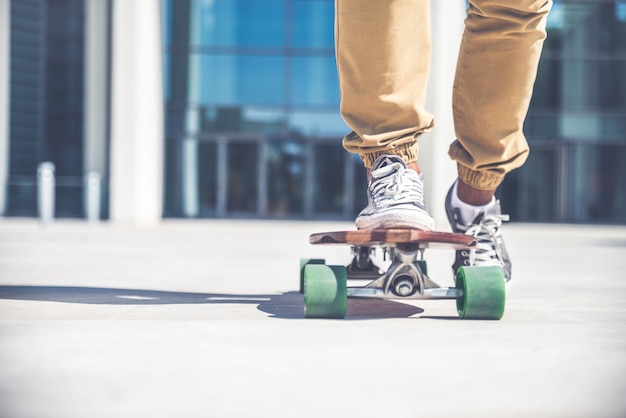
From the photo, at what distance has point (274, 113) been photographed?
19844 millimetres

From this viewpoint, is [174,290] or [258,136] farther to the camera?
[258,136]

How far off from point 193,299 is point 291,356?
1.35m

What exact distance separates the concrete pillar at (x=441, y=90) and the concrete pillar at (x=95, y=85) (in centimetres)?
713

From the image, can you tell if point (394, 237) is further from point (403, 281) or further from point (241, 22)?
point (241, 22)

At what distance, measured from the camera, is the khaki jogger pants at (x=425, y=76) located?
276cm

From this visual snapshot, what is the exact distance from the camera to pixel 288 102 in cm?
1986

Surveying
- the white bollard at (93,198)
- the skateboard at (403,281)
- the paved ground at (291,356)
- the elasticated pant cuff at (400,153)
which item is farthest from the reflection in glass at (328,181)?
the skateboard at (403,281)

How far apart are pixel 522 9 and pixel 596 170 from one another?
18315 mm

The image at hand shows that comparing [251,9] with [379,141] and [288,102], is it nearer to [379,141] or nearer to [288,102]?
[288,102]

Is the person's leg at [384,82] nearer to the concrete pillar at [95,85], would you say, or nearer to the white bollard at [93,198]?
the white bollard at [93,198]

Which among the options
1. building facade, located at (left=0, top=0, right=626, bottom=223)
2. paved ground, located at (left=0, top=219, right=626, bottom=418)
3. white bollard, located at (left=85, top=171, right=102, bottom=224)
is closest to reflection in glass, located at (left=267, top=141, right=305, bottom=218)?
building facade, located at (left=0, top=0, right=626, bottom=223)

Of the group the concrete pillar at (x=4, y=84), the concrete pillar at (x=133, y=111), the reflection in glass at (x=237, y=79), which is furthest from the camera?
the reflection in glass at (x=237, y=79)

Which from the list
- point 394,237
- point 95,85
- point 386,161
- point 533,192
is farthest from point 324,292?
point 533,192

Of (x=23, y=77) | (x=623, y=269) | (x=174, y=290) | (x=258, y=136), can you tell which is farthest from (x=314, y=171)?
(x=174, y=290)
